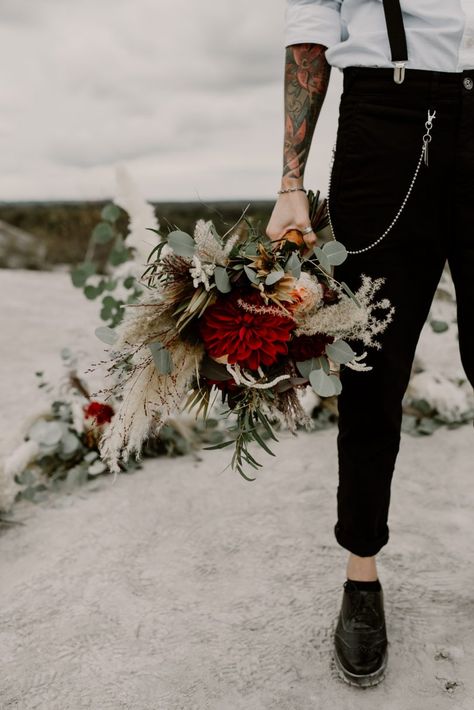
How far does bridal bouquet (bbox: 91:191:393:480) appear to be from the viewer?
4.67 feet

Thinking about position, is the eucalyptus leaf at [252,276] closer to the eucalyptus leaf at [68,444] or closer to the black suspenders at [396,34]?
the black suspenders at [396,34]

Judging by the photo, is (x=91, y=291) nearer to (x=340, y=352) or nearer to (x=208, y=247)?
(x=208, y=247)

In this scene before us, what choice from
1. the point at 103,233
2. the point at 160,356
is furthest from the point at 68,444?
the point at 160,356

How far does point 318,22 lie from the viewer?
5.44ft

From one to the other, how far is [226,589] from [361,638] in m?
0.55

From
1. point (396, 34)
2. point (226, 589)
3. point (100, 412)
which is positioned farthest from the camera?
point (100, 412)

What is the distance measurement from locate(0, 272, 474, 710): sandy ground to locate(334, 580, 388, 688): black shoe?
37mm

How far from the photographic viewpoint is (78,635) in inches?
81.0

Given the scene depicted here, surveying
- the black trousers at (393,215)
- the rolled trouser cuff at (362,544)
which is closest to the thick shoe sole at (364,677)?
the rolled trouser cuff at (362,544)

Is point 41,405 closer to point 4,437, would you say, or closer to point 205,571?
point 4,437

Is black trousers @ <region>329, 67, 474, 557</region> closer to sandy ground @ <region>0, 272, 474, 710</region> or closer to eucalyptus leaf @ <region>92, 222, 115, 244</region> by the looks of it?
sandy ground @ <region>0, 272, 474, 710</region>

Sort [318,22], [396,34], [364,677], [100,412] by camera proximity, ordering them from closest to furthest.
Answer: [396,34] → [318,22] → [364,677] → [100,412]

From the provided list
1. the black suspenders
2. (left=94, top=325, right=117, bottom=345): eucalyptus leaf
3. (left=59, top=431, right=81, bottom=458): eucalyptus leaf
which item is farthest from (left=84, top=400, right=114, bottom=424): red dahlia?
the black suspenders

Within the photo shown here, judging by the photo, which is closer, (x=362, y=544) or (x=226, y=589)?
(x=362, y=544)
